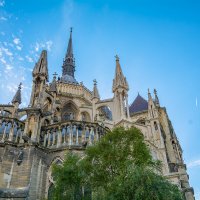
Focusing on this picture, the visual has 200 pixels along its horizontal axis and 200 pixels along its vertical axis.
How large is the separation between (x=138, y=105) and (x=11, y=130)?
90.8 ft

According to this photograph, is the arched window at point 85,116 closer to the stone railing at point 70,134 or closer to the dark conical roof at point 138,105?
the dark conical roof at point 138,105

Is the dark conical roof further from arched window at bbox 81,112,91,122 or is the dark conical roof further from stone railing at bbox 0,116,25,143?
stone railing at bbox 0,116,25,143

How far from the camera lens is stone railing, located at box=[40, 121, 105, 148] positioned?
58.1 ft

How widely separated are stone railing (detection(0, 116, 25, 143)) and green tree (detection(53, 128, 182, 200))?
5.43 m

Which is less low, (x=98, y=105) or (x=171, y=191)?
(x=98, y=105)

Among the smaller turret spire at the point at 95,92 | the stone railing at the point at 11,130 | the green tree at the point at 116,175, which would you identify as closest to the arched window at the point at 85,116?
the smaller turret spire at the point at 95,92

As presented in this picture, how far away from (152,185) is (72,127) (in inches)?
339

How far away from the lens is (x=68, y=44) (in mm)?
59406

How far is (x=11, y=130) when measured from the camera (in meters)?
17.4

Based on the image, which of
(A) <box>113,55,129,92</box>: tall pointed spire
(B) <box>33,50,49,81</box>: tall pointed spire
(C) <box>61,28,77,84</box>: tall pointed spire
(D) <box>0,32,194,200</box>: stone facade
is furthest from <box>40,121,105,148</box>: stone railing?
(C) <box>61,28,77,84</box>: tall pointed spire

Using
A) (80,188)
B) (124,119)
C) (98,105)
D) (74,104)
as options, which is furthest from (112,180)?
(74,104)

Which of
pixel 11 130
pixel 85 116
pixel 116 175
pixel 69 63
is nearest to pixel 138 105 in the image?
pixel 85 116

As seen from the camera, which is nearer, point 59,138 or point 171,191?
point 171,191

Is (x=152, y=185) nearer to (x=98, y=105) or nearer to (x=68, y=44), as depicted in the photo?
(x=98, y=105)
